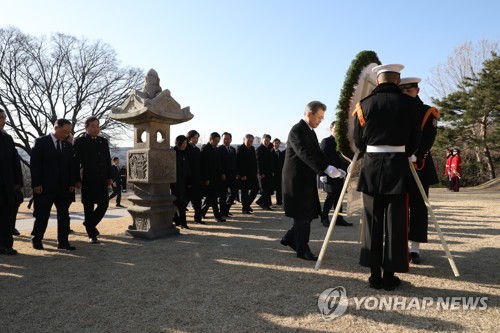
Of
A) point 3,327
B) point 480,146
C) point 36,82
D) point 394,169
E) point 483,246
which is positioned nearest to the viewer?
point 3,327

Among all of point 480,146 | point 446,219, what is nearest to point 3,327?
point 446,219

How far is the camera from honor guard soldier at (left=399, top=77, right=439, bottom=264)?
374 cm

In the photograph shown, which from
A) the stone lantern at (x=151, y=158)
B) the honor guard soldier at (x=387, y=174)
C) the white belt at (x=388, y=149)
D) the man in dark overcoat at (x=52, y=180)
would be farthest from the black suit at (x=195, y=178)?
the white belt at (x=388, y=149)

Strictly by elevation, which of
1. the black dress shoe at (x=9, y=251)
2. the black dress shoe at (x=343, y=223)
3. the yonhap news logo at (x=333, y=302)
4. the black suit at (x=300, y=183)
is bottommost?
the yonhap news logo at (x=333, y=302)

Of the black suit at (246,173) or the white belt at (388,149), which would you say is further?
the black suit at (246,173)

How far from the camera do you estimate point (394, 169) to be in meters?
3.29

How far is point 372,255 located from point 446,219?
533cm

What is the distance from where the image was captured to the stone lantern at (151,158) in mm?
5785

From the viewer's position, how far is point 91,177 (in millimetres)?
5543

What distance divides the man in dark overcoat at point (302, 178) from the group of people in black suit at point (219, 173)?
9.66ft

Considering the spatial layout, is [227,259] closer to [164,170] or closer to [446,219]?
[164,170]

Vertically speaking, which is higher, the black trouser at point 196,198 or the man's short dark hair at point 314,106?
the man's short dark hair at point 314,106

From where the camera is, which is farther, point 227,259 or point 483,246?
point 483,246

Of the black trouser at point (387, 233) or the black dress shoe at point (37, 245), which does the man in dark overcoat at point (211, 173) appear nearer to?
the black dress shoe at point (37, 245)
